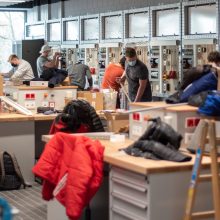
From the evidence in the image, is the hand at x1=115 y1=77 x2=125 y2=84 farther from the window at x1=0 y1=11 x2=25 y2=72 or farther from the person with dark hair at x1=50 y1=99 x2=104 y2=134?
the window at x1=0 y1=11 x2=25 y2=72

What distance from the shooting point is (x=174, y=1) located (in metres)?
12.5

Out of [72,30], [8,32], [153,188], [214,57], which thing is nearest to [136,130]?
[153,188]

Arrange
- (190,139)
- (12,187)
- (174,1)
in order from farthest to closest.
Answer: (174,1) < (12,187) < (190,139)

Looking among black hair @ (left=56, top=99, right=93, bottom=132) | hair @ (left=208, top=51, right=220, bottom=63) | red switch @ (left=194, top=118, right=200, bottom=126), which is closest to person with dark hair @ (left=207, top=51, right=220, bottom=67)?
hair @ (left=208, top=51, right=220, bottom=63)

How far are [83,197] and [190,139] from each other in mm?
1092

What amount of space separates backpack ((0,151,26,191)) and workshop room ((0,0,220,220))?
13 millimetres

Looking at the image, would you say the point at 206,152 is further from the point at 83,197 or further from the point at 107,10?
the point at 107,10

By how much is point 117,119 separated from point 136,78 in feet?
12.3

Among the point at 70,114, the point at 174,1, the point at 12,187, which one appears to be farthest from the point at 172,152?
the point at 174,1

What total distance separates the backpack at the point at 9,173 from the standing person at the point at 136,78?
270 cm

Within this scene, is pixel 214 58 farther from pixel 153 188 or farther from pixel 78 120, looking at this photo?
pixel 153 188

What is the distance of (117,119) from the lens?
679 centimetres

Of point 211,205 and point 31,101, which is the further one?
point 31,101

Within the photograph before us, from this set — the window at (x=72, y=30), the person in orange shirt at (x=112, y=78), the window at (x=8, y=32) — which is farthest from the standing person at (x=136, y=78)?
the window at (x=8, y=32)
